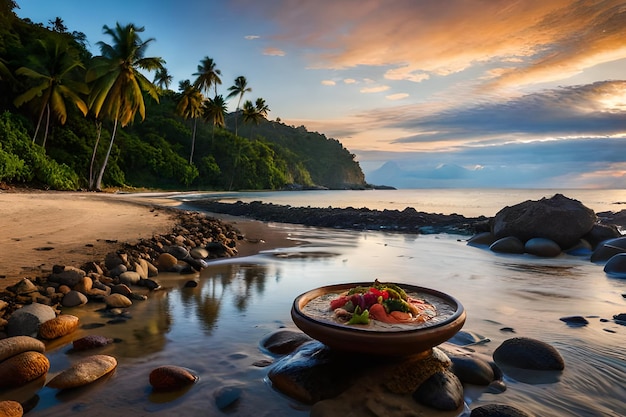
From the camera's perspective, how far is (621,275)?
9039 millimetres

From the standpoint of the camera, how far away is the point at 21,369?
11.4 feet

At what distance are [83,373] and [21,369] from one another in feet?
1.76

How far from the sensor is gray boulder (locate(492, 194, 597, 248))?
1290 centimetres

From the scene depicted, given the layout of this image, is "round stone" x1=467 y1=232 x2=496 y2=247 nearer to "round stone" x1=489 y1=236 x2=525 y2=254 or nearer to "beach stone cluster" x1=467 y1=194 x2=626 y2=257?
"beach stone cluster" x1=467 y1=194 x2=626 y2=257

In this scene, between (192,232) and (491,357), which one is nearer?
(491,357)

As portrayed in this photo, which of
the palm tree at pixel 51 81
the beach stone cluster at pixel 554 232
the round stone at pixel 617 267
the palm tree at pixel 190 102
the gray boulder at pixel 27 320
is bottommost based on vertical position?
the gray boulder at pixel 27 320

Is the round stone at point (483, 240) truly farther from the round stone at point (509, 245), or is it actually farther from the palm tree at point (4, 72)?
the palm tree at point (4, 72)

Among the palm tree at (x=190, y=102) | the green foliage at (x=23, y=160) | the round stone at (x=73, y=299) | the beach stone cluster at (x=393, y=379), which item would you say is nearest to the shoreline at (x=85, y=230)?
the round stone at (x=73, y=299)

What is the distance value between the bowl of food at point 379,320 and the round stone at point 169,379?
1182mm

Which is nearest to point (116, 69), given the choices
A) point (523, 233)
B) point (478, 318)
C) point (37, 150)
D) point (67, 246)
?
point (37, 150)

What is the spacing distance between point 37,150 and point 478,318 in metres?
35.0

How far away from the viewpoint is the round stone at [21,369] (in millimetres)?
3428

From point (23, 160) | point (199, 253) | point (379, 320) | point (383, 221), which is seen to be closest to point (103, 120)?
point (23, 160)

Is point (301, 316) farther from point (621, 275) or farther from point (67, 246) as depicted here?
point (621, 275)
